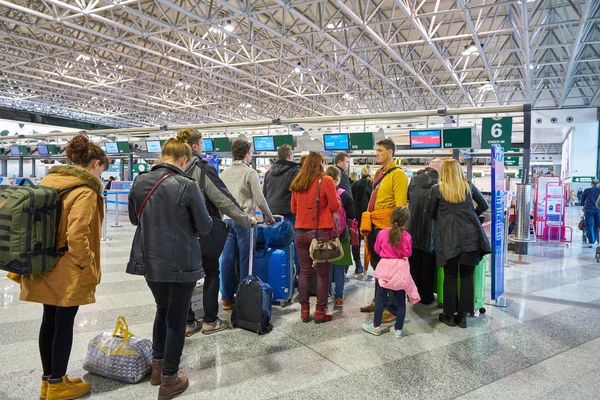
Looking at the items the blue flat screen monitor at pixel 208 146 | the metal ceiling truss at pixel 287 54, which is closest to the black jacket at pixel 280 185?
the blue flat screen monitor at pixel 208 146

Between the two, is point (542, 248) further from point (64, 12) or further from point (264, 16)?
point (64, 12)

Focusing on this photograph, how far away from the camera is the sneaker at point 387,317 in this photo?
3.72 metres

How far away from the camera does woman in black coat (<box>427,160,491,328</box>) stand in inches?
141

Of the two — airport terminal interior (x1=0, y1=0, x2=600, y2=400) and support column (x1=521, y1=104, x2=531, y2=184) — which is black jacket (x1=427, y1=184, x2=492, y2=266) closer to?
airport terminal interior (x1=0, y1=0, x2=600, y2=400)

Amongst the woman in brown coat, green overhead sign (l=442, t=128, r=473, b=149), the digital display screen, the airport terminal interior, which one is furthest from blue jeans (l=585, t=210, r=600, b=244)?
the woman in brown coat

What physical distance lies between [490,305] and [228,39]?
13.6 metres

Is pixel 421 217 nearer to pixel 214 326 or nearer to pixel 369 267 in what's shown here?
pixel 214 326

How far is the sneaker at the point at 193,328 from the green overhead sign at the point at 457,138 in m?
5.88

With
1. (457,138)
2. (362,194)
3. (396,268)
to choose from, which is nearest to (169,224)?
(396,268)

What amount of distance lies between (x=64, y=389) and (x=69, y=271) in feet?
2.31

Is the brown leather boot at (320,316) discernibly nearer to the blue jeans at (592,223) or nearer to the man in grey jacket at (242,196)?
the man in grey jacket at (242,196)

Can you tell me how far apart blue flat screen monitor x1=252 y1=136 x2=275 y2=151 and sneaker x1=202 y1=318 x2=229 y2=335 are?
6.90 meters

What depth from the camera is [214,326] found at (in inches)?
133

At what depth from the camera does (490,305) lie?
438 cm
